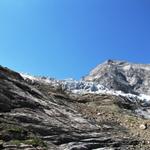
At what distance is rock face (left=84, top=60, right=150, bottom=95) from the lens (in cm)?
11987

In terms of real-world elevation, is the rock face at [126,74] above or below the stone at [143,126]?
above

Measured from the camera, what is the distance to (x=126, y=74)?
13462 cm

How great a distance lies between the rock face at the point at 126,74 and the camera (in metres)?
120

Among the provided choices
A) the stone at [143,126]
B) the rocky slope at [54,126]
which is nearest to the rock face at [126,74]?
the stone at [143,126]

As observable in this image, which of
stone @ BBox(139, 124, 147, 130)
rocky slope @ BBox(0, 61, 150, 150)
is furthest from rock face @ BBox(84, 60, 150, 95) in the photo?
rocky slope @ BBox(0, 61, 150, 150)

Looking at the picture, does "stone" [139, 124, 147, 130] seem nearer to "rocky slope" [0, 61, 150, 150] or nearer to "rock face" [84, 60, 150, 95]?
"rocky slope" [0, 61, 150, 150]

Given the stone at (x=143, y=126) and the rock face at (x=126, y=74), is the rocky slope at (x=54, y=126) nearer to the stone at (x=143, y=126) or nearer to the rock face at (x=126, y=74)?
the stone at (x=143, y=126)

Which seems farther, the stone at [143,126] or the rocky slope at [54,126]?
the stone at [143,126]

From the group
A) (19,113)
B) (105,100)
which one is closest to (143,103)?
(105,100)

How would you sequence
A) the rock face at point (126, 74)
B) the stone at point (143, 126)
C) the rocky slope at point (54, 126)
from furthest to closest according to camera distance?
the rock face at point (126, 74)
the stone at point (143, 126)
the rocky slope at point (54, 126)

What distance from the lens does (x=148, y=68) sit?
140000 millimetres

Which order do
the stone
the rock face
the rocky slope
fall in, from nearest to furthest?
1. the rocky slope
2. the stone
3. the rock face

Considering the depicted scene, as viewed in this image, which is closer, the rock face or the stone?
the stone

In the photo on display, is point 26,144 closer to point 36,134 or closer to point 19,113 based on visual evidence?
point 36,134
